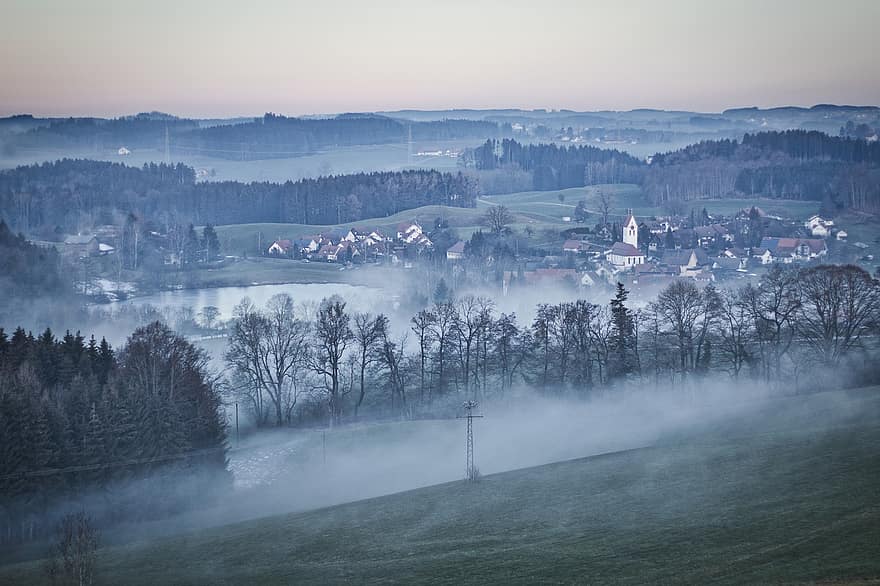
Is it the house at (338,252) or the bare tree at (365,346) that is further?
the house at (338,252)

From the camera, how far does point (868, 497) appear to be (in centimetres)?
2078

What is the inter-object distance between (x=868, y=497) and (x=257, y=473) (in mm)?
24028

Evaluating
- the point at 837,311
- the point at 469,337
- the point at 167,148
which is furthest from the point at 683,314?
the point at 167,148

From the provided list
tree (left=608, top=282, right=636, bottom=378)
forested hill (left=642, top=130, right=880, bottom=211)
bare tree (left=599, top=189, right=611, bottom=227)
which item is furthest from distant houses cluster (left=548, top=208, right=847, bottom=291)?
tree (left=608, top=282, right=636, bottom=378)

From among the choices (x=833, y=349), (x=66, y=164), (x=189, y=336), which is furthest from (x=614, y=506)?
(x=66, y=164)

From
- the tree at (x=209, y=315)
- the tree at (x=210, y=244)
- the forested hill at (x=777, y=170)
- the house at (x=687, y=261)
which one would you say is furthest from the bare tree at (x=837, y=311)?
the forested hill at (x=777, y=170)

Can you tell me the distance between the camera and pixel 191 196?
126312 mm

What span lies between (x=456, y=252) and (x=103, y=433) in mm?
67404

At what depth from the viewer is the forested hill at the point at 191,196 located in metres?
109

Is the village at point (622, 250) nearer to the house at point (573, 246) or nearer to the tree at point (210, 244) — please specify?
the house at point (573, 246)

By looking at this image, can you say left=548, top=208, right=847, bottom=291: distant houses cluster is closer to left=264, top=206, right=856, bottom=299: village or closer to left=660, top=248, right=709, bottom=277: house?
left=660, top=248, right=709, bottom=277: house

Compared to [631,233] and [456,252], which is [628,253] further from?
[456,252]

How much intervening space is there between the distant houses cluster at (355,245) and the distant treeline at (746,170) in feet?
136

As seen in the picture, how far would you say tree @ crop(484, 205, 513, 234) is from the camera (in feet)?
356
